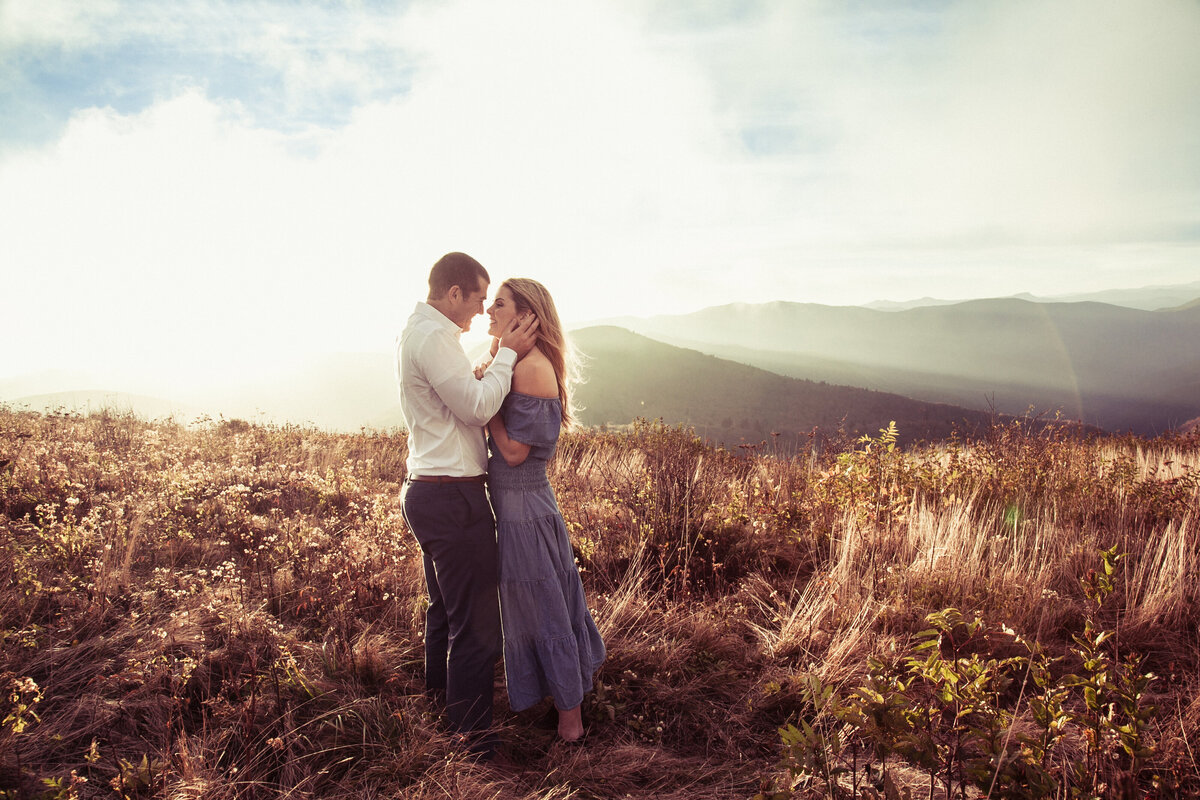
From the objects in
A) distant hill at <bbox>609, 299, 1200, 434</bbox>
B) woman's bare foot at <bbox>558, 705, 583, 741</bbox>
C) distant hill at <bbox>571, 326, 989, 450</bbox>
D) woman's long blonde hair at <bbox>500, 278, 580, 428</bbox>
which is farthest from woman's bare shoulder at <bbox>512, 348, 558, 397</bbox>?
distant hill at <bbox>609, 299, 1200, 434</bbox>

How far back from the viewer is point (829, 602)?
3764 millimetres

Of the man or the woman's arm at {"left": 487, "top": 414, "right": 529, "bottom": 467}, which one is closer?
the man

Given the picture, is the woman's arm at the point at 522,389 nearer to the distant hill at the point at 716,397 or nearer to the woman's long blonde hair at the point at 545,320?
the woman's long blonde hair at the point at 545,320

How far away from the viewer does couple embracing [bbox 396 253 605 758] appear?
8.64ft

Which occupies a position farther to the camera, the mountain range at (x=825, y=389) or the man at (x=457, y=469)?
the mountain range at (x=825, y=389)

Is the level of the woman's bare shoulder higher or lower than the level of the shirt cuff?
lower

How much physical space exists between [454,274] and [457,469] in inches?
37.3

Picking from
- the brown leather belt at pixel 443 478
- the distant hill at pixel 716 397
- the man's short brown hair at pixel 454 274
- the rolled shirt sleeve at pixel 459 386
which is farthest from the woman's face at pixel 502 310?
the distant hill at pixel 716 397

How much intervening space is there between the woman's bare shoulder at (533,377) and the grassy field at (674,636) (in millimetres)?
1691

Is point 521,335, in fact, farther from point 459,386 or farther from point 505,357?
point 459,386

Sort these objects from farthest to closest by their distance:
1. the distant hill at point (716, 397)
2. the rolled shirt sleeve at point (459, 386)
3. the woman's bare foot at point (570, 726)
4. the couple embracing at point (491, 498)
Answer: the distant hill at point (716, 397) → the woman's bare foot at point (570, 726) → the couple embracing at point (491, 498) → the rolled shirt sleeve at point (459, 386)

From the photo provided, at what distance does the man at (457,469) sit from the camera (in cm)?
258

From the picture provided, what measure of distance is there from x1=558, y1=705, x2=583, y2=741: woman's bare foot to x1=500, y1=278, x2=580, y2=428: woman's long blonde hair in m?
1.63

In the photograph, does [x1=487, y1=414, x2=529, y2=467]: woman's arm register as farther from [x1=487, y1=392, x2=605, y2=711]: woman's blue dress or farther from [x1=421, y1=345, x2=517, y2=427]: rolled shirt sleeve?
[x1=421, y1=345, x2=517, y2=427]: rolled shirt sleeve
